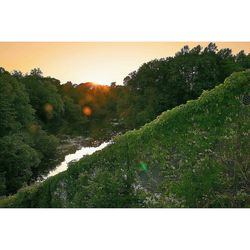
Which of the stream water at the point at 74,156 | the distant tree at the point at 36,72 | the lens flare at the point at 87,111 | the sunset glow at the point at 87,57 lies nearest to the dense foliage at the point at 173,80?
the sunset glow at the point at 87,57

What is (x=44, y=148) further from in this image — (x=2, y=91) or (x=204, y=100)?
(x=204, y=100)

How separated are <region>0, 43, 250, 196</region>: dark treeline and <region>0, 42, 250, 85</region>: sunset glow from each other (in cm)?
14

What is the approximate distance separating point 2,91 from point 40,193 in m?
2.14

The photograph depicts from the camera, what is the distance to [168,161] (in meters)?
13.0

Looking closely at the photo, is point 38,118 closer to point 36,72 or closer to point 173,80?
point 36,72

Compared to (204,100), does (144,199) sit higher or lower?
lower

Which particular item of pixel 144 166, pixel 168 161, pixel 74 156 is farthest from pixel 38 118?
pixel 168 161

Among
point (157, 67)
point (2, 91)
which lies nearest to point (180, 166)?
point (157, 67)

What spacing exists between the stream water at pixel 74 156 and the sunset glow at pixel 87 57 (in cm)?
131

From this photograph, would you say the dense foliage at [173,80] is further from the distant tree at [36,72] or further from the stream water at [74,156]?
the distant tree at [36,72]

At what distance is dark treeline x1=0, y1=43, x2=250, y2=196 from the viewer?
1345cm

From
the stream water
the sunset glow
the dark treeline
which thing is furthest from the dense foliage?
the stream water

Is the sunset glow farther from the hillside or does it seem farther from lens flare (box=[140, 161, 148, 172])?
lens flare (box=[140, 161, 148, 172])
